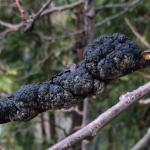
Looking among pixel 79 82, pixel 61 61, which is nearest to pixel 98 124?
pixel 79 82

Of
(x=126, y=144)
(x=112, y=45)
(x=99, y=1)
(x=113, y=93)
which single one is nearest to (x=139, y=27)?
(x=99, y=1)

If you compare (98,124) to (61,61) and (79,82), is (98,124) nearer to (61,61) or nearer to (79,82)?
(79,82)

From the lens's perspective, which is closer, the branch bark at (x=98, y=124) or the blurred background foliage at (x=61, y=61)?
the branch bark at (x=98, y=124)

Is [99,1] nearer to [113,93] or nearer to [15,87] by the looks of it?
[113,93]

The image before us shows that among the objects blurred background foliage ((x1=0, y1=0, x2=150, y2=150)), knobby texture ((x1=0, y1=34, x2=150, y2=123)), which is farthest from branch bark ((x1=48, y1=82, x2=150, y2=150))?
blurred background foliage ((x1=0, y1=0, x2=150, y2=150))

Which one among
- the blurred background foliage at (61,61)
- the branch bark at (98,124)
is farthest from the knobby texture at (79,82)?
the blurred background foliage at (61,61)

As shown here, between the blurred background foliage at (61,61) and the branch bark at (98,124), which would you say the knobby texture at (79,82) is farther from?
the blurred background foliage at (61,61)
